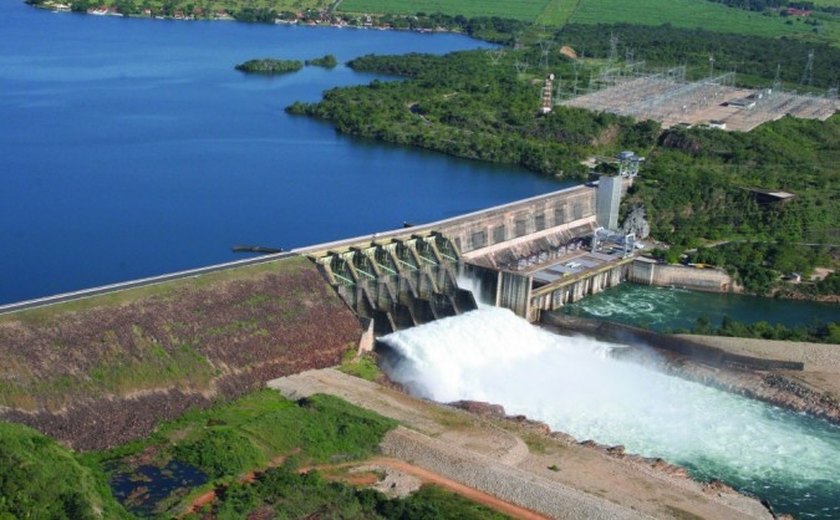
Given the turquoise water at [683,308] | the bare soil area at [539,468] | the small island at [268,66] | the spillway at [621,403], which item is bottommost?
the turquoise water at [683,308]

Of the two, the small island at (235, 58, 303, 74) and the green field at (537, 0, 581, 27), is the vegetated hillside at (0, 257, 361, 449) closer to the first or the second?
the small island at (235, 58, 303, 74)

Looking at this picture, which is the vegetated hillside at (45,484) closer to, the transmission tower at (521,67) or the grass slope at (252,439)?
the grass slope at (252,439)

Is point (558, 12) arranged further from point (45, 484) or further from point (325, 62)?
point (45, 484)

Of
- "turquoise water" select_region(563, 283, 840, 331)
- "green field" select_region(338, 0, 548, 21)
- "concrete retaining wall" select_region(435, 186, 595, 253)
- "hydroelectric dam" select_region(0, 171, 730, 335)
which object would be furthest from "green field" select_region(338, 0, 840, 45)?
"turquoise water" select_region(563, 283, 840, 331)

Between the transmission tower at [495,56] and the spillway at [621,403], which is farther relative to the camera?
the transmission tower at [495,56]

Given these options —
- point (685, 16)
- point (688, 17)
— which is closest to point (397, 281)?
point (688, 17)

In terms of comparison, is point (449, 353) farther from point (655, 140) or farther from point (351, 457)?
point (655, 140)

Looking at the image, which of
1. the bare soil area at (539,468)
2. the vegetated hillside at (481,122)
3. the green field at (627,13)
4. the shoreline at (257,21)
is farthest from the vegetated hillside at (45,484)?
the green field at (627,13)
